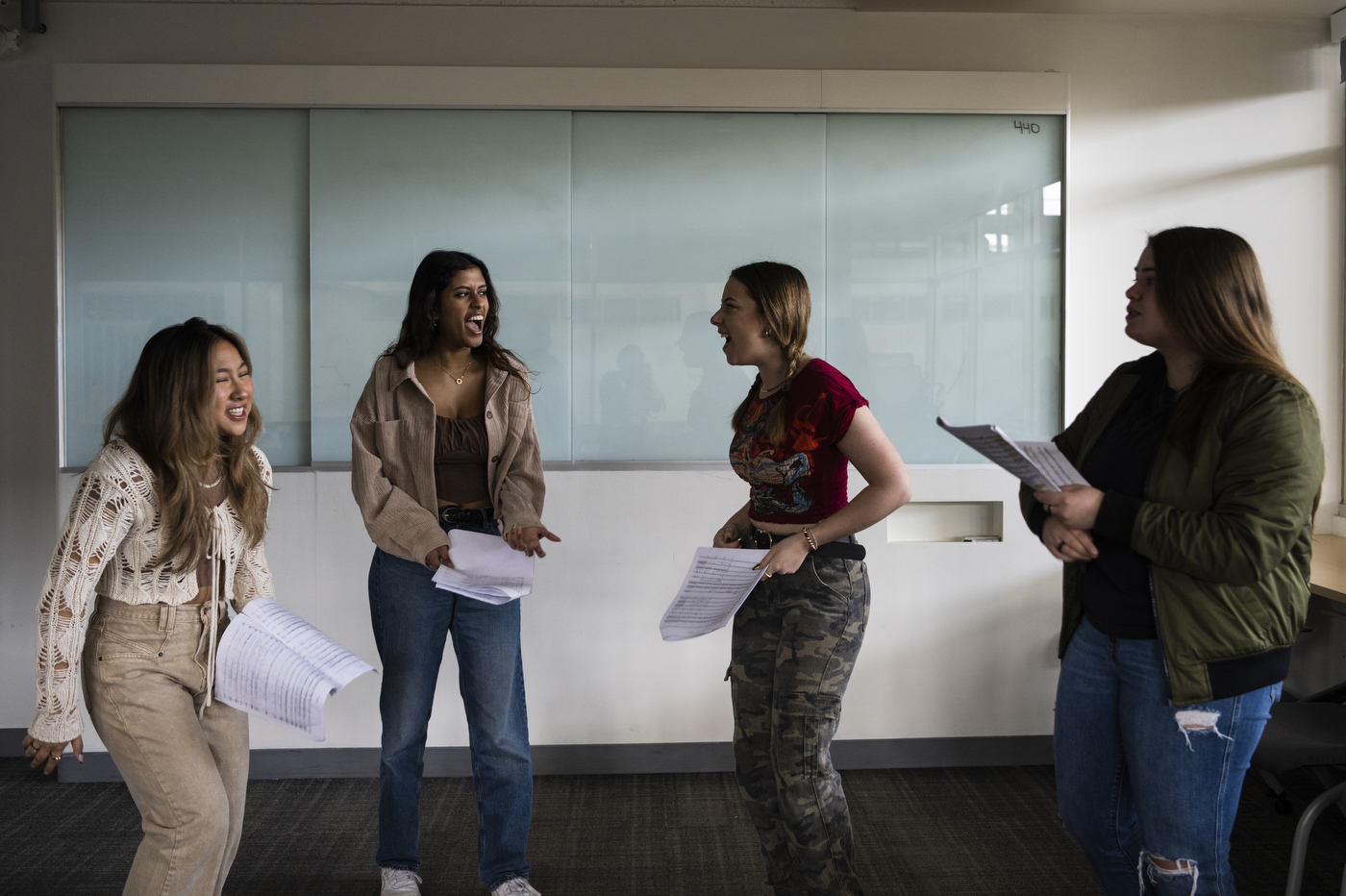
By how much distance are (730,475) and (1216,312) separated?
6.83 ft

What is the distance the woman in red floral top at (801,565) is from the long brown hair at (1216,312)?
0.59m

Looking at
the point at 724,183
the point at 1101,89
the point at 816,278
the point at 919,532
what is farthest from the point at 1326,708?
the point at 724,183

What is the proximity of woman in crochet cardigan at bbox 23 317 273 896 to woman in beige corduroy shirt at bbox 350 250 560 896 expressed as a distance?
466 mm

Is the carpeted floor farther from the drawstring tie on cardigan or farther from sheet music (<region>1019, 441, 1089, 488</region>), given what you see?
sheet music (<region>1019, 441, 1089, 488</region>)

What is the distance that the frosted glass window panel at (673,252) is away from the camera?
3486mm

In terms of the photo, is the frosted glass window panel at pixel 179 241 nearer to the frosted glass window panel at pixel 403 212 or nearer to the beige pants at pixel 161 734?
the frosted glass window panel at pixel 403 212

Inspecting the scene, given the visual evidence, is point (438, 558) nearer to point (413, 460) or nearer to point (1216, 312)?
point (413, 460)

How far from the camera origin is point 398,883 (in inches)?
98.1

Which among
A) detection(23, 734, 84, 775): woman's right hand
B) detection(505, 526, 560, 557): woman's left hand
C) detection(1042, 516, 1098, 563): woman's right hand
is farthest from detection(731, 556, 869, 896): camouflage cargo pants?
detection(23, 734, 84, 775): woman's right hand

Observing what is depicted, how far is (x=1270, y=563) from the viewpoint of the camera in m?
1.44

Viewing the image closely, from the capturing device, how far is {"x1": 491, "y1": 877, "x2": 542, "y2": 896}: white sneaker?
2424 millimetres

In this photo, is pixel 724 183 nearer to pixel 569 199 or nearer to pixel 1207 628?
pixel 569 199

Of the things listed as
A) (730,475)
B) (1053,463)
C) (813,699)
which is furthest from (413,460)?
(1053,463)

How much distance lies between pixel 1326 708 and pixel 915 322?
1.81 m
